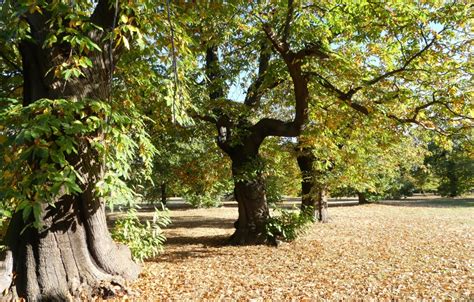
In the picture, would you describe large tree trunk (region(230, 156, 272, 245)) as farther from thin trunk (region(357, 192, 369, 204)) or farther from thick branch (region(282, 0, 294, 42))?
thin trunk (region(357, 192, 369, 204))

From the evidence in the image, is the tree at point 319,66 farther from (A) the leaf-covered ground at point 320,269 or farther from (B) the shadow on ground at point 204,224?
(B) the shadow on ground at point 204,224

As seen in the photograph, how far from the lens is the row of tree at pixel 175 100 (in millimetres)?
3936

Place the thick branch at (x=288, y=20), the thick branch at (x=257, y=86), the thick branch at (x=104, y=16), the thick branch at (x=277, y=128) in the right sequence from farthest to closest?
the thick branch at (x=257, y=86) < the thick branch at (x=277, y=128) < the thick branch at (x=288, y=20) < the thick branch at (x=104, y=16)

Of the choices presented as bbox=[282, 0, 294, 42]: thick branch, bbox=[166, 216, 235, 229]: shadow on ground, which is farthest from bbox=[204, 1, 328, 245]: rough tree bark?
bbox=[166, 216, 235, 229]: shadow on ground

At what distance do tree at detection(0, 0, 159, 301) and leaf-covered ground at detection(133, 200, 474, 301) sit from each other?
1.01 meters

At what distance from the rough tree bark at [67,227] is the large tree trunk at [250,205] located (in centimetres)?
470

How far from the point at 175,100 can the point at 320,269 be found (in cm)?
392

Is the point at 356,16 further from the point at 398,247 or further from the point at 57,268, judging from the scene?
the point at 57,268

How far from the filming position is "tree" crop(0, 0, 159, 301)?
147 inches

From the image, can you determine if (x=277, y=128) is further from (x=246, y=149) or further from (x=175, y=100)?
(x=175, y=100)

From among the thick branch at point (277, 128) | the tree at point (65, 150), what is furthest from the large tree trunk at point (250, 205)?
the tree at point (65, 150)

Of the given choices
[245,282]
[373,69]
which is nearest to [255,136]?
[373,69]

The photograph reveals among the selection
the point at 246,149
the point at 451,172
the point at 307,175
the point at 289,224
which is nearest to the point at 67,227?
the point at 246,149

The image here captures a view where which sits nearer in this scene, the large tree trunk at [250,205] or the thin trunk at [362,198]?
the large tree trunk at [250,205]
